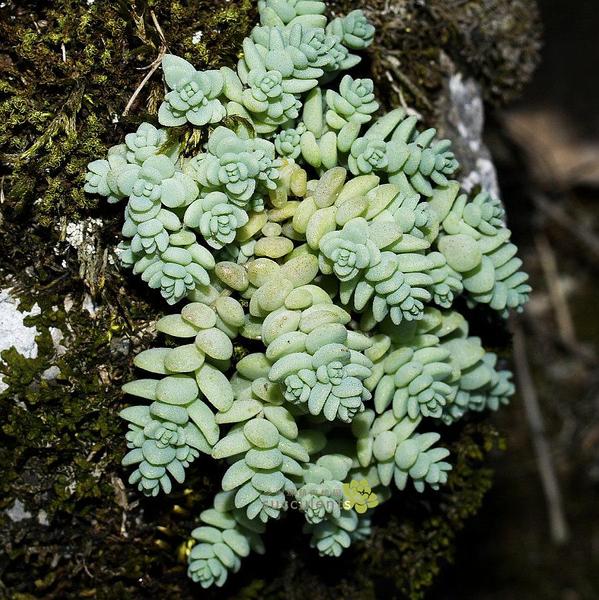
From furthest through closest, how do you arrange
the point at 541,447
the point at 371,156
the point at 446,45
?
the point at 541,447 → the point at 446,45 → the point at 371,156

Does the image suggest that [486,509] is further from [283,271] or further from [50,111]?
[50,111]

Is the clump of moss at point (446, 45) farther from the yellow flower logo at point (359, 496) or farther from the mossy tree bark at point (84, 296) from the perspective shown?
the yellow flower logo at point (359, 496)

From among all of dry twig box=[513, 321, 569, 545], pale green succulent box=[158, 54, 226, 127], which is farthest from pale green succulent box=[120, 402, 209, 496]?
dry twig box=[513, 321, 569, 545]

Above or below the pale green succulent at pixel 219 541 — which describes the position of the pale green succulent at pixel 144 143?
above

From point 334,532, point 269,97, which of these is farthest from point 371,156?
point 334,532

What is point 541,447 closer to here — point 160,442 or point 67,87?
point 160,442

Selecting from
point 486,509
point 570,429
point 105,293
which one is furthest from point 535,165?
point 105,293

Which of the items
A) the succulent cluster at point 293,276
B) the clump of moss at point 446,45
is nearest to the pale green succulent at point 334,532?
the succulent cluster at point 293,276
